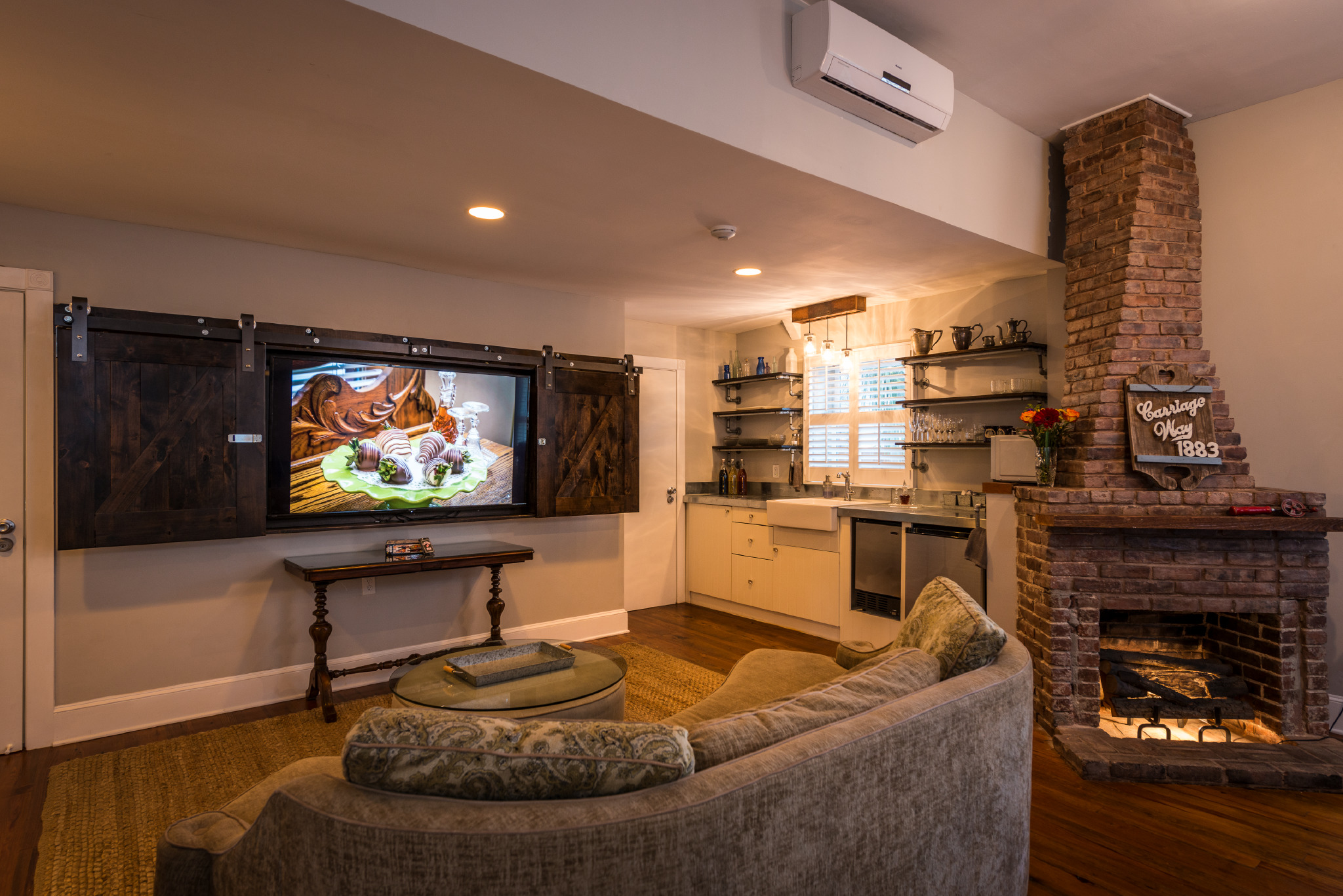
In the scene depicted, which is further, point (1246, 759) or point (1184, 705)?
point (1184, 705)

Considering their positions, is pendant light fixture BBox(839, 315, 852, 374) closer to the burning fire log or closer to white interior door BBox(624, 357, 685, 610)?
white interior door BBox(624, 357, 685, 610)

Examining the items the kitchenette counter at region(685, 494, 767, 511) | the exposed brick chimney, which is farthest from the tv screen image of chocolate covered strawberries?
the exposed brick chimney

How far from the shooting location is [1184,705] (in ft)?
10.7

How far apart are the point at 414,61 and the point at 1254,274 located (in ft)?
13.2

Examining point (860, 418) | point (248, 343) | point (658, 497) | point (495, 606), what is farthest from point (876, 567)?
point (248, 343)

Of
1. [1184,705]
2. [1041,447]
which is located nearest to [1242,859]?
[1184,705]

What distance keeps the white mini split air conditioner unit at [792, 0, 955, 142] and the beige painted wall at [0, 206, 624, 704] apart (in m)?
2.57

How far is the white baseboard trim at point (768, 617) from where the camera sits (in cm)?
511

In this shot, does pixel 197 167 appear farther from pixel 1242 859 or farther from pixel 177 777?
pixel 1242 859

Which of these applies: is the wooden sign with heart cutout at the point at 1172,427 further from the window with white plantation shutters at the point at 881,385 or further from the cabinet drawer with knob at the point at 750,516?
the cabinet drawer with knob at the point at 750,516

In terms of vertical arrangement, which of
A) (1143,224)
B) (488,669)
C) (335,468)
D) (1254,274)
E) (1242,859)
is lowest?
(1242,859)

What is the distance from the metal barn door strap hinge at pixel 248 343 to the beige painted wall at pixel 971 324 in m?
4.06

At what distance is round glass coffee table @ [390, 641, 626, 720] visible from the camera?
2371 millimetres

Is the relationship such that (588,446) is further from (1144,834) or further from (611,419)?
(1144,834)
